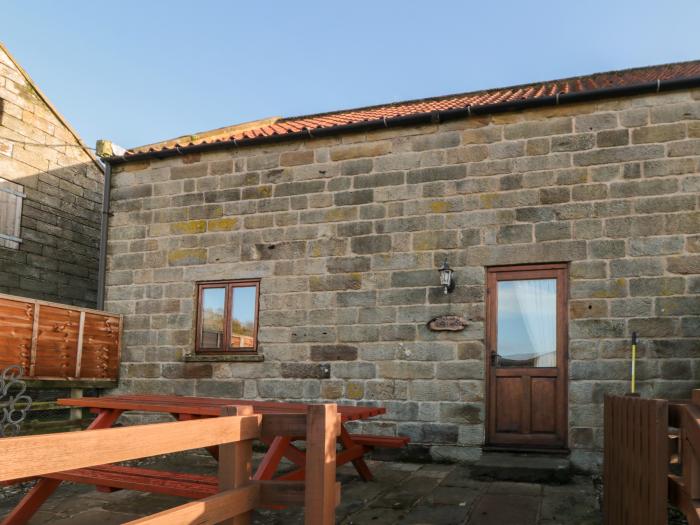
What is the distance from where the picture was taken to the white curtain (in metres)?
6.84

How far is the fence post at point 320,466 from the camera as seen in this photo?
2.84m

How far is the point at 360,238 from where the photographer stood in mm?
7633

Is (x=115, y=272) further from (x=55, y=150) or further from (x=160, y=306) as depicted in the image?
(x=55, y=150)

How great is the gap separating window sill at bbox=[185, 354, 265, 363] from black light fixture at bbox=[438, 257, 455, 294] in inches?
93.4

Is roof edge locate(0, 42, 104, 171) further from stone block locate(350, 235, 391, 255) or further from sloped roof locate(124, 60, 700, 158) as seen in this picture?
stone block locate(350, 235, 391, 255)

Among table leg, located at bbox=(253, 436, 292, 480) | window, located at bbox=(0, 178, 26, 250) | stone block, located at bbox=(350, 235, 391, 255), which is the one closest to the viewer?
table leg, located at bbox=(253, 436, 292, 480)

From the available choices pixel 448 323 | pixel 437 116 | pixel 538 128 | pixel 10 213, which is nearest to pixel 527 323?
pixel 448 323

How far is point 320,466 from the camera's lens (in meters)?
2.85

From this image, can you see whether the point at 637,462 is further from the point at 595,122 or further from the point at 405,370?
the point at 595,122

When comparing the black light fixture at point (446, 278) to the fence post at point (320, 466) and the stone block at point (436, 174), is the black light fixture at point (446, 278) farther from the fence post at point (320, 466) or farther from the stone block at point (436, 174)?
the fence post at point (320, 466)

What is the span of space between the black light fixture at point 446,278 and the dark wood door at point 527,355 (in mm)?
392

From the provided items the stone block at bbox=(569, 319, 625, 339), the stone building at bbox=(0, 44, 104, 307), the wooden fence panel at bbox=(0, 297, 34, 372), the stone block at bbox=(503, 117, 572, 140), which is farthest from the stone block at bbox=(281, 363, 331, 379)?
the stone building at bbox=(0, 44, 104, 307)

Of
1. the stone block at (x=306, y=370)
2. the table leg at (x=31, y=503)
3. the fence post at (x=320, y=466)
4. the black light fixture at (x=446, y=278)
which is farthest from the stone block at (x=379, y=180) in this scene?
the fence post at (x=320, y=466)

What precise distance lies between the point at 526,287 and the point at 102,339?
531 cm
